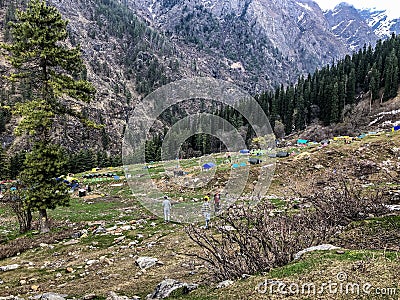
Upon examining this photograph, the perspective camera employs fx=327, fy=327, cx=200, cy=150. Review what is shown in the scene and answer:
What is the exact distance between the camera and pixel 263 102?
113 m

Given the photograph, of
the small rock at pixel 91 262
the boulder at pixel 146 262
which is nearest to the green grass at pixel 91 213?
the small rock at pixel 91 262

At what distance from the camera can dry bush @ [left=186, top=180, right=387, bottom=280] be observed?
7.20 m

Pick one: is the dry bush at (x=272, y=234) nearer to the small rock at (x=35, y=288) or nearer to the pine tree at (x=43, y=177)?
the small rock at (x=35, y=288)

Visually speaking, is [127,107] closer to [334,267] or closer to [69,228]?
[69,228]

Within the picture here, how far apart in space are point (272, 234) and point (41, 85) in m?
16.7

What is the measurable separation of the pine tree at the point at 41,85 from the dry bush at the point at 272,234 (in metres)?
12.3

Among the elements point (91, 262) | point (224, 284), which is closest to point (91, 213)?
point (91, 262)

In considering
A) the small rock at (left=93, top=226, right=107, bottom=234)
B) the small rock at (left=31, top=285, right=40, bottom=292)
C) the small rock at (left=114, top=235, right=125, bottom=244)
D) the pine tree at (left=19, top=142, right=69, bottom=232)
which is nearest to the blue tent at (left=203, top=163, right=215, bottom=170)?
the small rock at (left=93, top=226, right=107, bottom=234)

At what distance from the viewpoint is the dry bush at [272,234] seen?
7.20 metres

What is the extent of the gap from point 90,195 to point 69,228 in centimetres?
1876

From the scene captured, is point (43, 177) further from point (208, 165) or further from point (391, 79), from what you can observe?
point (391, 79)

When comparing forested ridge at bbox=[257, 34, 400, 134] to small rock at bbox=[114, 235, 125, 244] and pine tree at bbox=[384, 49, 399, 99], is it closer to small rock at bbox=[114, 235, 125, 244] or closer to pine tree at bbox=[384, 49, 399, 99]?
pine tree at bbox=[384, 49, 399, 99]

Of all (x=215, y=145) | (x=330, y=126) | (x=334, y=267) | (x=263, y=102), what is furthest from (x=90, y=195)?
(x=263, y=102)

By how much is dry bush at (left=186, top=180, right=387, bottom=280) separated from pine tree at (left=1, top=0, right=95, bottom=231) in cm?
1229
